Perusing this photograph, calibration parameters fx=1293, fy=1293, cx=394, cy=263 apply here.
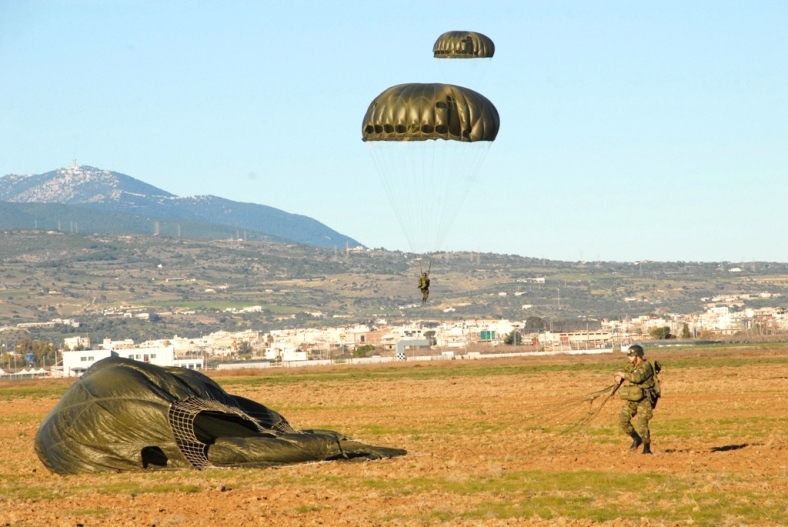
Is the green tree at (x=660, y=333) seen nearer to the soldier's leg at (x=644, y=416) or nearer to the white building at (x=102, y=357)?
the white building at (x=102, y=357)

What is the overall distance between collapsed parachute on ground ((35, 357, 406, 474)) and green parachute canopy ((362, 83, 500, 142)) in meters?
9.07

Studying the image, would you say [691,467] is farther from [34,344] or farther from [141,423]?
[34,344]

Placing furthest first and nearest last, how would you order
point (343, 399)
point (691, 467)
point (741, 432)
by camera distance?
point (343, 399), point (741, 432), point (691, 467)

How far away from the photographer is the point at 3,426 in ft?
106

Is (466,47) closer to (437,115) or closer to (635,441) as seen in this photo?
(437,115)

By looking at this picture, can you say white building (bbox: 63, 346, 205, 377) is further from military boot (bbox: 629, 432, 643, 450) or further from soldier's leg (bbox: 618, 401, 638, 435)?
soldier's leg (bbox: 618, 401, 638, 435)

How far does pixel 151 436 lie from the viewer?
1919 cm

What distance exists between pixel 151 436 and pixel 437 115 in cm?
1055

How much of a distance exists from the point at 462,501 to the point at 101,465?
6305 mm

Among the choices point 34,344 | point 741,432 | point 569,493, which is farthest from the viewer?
point 34,344

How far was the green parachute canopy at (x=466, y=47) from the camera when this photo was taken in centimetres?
3334

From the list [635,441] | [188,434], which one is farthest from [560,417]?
[188,434]

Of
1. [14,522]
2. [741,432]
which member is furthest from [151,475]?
[741,432]

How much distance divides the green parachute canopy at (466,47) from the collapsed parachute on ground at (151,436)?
15.7 meters
